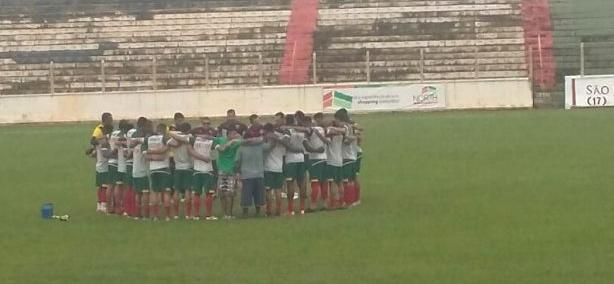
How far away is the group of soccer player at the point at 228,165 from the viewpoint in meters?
22.9

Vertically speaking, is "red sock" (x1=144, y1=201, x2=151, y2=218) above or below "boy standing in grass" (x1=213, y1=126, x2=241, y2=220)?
below

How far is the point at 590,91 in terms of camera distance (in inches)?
2073

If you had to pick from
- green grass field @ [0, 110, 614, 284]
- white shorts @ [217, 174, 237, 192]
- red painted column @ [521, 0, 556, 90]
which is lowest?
green grass field @ [0, 110, 614, 284]

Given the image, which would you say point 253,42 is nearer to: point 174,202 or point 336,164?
point 336,164

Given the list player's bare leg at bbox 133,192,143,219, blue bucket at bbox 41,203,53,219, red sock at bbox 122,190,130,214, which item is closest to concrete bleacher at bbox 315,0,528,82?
red sock at bbox 122,190,130,214

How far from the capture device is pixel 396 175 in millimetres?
29359

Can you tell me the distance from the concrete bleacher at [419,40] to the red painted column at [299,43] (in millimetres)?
467

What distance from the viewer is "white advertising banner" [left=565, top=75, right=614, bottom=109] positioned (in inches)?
2062

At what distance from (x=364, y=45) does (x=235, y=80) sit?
6.15 m

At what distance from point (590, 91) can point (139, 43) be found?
21.4 m

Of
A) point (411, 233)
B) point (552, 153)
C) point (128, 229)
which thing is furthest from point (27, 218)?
point (552, 153)

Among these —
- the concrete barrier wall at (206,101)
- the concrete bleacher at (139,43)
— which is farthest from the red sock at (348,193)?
the concrete bleacher at (139,43)

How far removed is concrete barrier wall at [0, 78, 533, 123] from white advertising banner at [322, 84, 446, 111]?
470 mm

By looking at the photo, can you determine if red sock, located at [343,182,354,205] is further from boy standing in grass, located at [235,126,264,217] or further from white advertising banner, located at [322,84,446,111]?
white advertising banner, located at [322,84,446,111]
